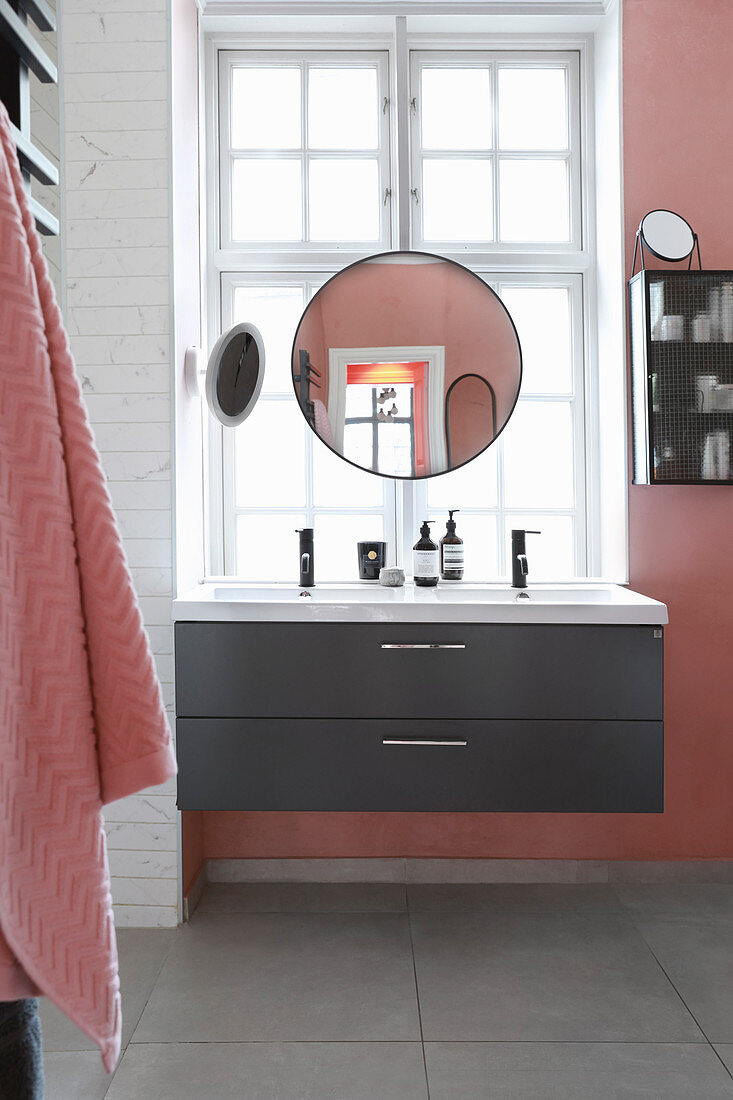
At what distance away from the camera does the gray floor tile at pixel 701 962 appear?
1884 millimetres

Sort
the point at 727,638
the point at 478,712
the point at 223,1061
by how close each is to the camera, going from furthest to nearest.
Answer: the point at 727,638
the point at 478,712
the point at 223,1061

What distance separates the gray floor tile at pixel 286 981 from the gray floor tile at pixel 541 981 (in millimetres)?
85

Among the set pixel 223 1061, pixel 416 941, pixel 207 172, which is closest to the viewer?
pixel 223 1061

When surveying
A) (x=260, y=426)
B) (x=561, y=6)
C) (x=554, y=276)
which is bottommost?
(x=260, y=426)

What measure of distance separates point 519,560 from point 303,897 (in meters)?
1.26

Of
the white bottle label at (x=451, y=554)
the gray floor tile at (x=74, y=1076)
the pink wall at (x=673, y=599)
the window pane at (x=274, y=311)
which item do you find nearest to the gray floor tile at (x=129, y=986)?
the gray floor tile at (x=74, y=1076)

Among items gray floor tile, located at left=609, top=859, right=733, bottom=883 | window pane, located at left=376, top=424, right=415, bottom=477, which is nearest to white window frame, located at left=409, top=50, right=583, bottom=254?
window pane, located at left=376, top=424, right=415, bottom=477

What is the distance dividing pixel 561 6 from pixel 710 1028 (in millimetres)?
2954

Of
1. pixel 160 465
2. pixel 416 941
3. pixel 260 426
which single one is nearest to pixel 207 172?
pixel 260 426

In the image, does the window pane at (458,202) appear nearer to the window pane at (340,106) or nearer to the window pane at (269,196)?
the window pane at (340,106)

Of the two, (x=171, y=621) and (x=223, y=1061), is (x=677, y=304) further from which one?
(x=223, y=1061)

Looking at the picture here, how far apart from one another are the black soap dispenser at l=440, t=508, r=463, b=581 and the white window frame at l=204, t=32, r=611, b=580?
19 centimetres

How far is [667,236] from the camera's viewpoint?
7.97 ft

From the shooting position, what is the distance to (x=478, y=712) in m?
2.08
